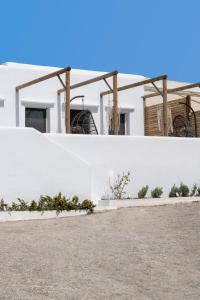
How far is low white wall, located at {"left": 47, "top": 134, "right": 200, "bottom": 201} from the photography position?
17172mm

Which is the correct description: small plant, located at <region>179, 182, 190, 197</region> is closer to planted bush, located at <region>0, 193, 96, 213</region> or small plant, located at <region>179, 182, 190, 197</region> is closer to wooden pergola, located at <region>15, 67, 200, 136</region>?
wooden pergola, located at <region>15, 67, 200, 136</region>

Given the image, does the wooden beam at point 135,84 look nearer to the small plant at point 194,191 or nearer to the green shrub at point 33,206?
the small plant at point 194,191

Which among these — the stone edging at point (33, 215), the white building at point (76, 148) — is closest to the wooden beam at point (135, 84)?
the white building at point (76, 148)

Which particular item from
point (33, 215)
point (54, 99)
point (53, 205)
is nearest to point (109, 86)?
point (54, 99)

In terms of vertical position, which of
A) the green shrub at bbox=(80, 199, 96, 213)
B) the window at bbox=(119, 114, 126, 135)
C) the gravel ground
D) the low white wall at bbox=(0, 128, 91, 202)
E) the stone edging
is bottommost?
the gravel ground

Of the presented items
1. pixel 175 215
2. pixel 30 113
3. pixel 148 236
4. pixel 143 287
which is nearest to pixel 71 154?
pixel 175 215

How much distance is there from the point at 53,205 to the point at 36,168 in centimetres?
108

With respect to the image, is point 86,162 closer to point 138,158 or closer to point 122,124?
point 138,158

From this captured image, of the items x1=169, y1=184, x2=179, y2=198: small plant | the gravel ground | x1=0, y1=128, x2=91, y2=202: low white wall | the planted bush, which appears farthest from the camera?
x1=169, y1=184, x2=179, y2=198: small plant

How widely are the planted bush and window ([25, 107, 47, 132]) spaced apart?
676 centimetres

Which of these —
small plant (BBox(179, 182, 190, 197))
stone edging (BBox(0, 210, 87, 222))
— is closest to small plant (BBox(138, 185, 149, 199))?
small plant (BBox(179, 182, 190, 197))

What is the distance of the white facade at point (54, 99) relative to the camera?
2106 cm

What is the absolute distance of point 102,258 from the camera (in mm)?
9922

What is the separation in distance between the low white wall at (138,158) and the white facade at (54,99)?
473 cm
